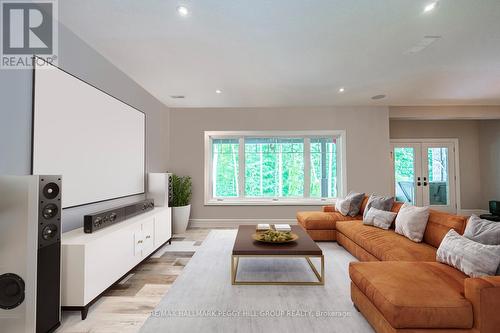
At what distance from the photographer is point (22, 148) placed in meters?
2.07

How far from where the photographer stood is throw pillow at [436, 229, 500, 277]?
1.74 meters

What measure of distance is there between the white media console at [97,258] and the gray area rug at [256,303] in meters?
0.60

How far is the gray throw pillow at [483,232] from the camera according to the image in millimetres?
1876

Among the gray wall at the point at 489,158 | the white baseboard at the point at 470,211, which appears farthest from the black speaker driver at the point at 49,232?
the gray wall at the point at 489,158

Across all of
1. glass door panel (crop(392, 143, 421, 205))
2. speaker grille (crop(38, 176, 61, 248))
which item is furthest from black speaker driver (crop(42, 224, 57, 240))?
glass door panel (crop(392, 143, 421, 205))

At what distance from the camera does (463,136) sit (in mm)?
6656

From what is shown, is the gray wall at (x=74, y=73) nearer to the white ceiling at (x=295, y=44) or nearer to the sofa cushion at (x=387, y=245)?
the white ceiling at (x=295, y=44)

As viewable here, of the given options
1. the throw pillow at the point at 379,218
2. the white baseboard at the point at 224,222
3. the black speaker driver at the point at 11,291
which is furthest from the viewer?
the white baseboard at the point at 224,222

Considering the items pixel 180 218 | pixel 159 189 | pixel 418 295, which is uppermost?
pixel 159 189

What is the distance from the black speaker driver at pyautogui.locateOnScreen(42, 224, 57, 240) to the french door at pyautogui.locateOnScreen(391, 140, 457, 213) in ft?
23.1

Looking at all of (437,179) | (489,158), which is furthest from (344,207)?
(489,158)

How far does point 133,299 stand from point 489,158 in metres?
8.60

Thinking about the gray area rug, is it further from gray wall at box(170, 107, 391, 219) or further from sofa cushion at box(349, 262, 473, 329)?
gray wall at box(170, 107, 391, 219)

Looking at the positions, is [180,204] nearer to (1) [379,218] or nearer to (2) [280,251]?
(2) [280,251]
